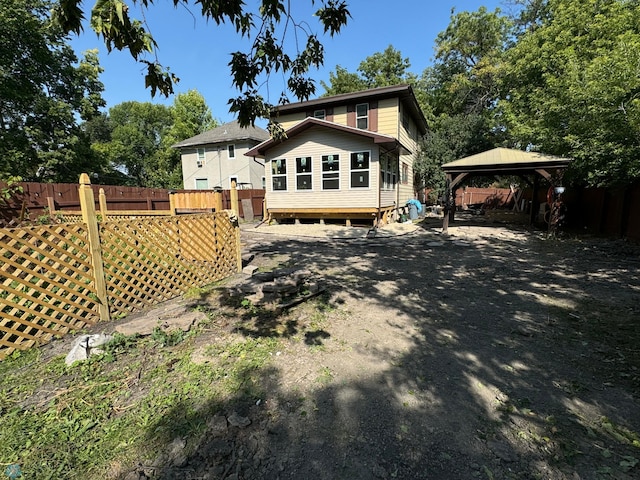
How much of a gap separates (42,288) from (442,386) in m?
4.43

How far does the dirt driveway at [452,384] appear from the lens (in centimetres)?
199

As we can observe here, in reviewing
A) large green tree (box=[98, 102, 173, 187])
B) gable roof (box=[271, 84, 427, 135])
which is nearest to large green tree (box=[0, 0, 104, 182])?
large green tree (box=[98, 102, 173, 187])

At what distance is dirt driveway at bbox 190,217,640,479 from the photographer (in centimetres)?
199

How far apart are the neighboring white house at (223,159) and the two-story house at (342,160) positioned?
30.4 ft

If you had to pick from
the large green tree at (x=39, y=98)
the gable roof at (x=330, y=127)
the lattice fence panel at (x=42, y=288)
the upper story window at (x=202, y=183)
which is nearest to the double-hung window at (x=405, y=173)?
the gable roof at (x=330, y=127)

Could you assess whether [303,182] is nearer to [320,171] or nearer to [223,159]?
[320,171]

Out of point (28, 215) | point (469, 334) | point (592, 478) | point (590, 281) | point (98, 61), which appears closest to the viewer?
point (592, 478)

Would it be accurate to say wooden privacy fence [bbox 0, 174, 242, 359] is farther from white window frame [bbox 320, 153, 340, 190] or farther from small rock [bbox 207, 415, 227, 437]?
white window frame [bbox 320, 153, 340, 190]

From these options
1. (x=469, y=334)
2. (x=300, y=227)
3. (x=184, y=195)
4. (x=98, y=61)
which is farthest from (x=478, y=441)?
(x=98, y=61)

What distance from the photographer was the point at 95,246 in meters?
3.93

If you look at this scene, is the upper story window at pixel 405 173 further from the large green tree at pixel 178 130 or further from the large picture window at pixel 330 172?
the large green tree at pixel 178 130

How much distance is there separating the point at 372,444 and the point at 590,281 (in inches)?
232

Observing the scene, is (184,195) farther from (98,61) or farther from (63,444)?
(98,61)

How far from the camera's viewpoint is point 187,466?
6.45ft
